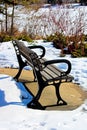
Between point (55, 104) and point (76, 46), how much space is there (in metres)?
4.59

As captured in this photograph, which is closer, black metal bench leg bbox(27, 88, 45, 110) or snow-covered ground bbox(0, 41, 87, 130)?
snow-covered ground bbox(0, 41, 87, 130)

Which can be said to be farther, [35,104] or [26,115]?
[35,104]

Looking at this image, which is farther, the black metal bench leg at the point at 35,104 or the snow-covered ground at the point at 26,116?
the black metal bench leg at the point at 35,104

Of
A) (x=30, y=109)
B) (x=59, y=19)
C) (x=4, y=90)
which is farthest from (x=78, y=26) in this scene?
(x=30, y=109)

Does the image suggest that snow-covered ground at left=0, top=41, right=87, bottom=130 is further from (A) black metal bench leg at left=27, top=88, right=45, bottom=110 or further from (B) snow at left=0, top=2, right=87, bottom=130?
(A) black metal bench leg at left=27, top=88, right=45, bottom=110

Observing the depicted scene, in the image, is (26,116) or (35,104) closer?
(26,116)

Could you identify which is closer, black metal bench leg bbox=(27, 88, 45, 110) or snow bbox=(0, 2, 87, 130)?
snow bbox=(0, 2, 87, 130)

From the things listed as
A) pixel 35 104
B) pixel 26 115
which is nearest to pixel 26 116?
pixel 26 115

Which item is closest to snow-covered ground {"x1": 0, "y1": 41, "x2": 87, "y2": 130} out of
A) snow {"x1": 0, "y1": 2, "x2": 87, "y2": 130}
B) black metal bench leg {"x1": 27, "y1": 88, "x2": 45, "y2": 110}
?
snow {"x1": 0, "y1": 2, "x2": 87, "y2": 130}

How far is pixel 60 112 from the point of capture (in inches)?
243

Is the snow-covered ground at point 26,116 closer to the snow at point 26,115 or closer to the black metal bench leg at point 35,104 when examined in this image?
the snow at point 26,115

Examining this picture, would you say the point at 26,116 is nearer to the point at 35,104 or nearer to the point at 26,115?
the point at 26,115

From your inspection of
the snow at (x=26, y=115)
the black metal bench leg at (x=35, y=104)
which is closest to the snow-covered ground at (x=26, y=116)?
the snow at (x=26, y=115)

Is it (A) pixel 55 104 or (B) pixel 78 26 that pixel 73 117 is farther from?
(B) pixel 78 26
